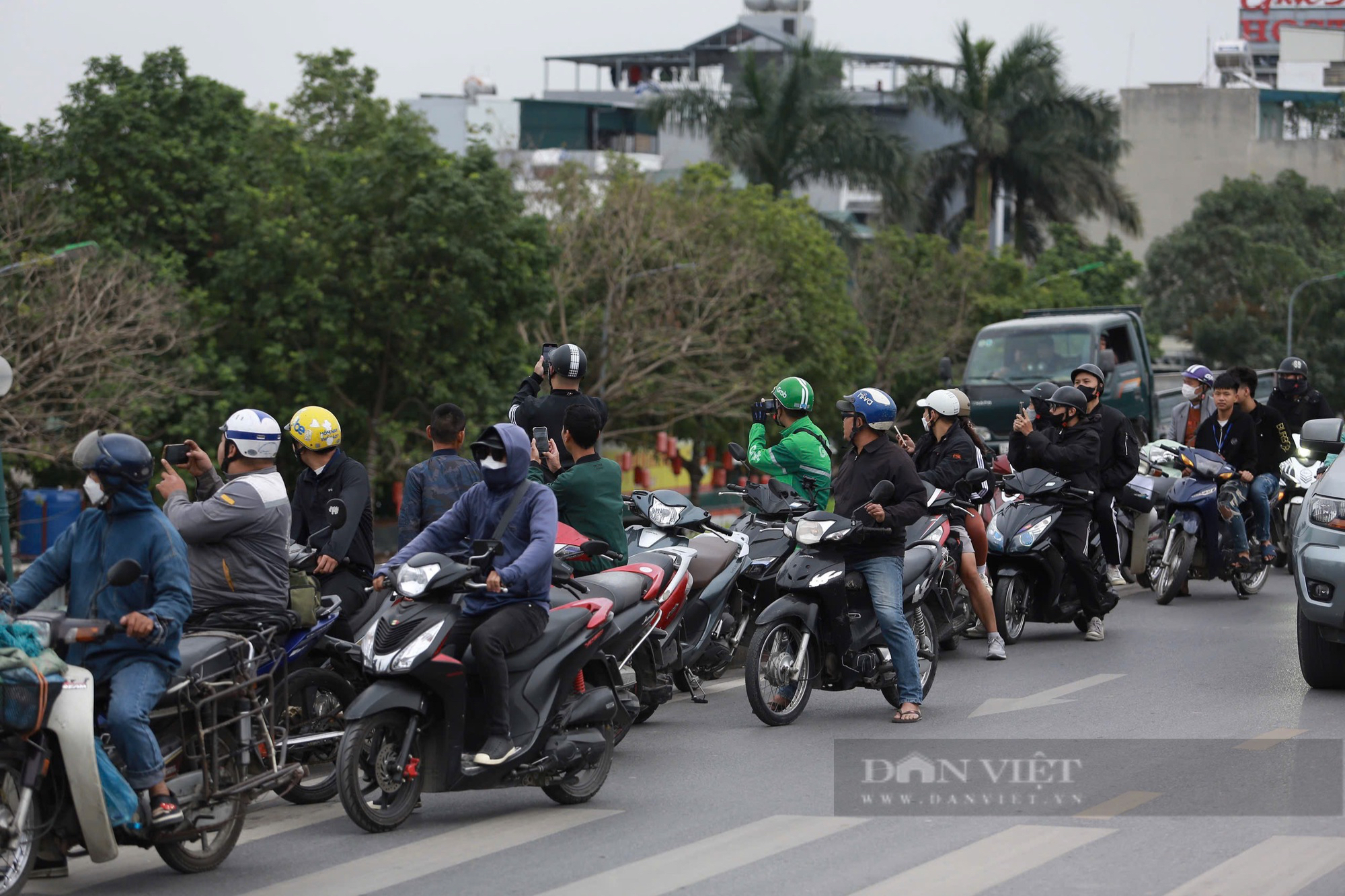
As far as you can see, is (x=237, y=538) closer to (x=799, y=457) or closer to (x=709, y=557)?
(x=709, y=557)

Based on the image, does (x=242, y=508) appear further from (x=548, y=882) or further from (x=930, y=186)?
(x=930, y=186)

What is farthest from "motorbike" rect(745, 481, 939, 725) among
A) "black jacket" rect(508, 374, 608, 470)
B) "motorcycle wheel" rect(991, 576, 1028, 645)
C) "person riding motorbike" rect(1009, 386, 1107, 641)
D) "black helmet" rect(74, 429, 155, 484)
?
"black helmet" rect(74, 429, 155, 484)

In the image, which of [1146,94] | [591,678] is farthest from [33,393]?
[1146,94]

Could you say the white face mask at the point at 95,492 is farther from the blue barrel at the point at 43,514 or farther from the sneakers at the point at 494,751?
the blue barrel at the point at 43,514

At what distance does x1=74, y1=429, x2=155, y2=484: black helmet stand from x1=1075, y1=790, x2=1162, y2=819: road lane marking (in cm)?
404

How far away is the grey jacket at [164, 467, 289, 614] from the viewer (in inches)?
269

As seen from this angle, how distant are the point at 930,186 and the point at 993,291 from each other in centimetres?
636

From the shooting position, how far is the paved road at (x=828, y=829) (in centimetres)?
612

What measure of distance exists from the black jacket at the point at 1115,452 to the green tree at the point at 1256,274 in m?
49.6

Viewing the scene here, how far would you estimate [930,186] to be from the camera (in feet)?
182

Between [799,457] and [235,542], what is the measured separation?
4.77 meters

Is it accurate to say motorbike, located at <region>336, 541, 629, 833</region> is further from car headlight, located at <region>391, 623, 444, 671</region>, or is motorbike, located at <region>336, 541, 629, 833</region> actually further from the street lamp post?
the street lamp post

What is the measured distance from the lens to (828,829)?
6.89 m

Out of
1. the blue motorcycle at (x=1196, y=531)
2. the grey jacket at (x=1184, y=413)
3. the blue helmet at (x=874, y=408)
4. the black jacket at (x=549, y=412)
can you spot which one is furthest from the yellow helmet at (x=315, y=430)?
the grey jacket at (x=1184, y=413)
